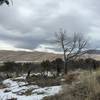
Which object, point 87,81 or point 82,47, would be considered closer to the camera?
point 87,81

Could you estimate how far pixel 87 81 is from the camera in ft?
52.8

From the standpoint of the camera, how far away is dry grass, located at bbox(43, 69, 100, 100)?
1366cm

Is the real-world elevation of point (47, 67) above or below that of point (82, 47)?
below

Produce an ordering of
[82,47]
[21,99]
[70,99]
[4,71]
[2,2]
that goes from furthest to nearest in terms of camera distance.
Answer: [4,71] → [82,47] → [21,99] → [70,99] → [2,2]

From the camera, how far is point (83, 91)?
48.9 feet

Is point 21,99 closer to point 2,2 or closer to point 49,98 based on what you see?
point 49,98

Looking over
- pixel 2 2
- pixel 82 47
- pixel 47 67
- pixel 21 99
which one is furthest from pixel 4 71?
pixel 2 2

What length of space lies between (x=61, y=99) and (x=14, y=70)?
53092 millimetres

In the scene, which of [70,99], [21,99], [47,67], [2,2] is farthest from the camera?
[47,67]

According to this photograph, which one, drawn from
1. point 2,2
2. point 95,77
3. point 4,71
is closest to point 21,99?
point 95,77

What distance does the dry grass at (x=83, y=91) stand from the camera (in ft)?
44.8

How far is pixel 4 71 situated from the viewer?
6506 cm

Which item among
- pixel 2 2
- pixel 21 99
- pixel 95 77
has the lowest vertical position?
pixel 21 99

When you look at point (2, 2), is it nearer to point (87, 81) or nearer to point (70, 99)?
point (70, 99)
